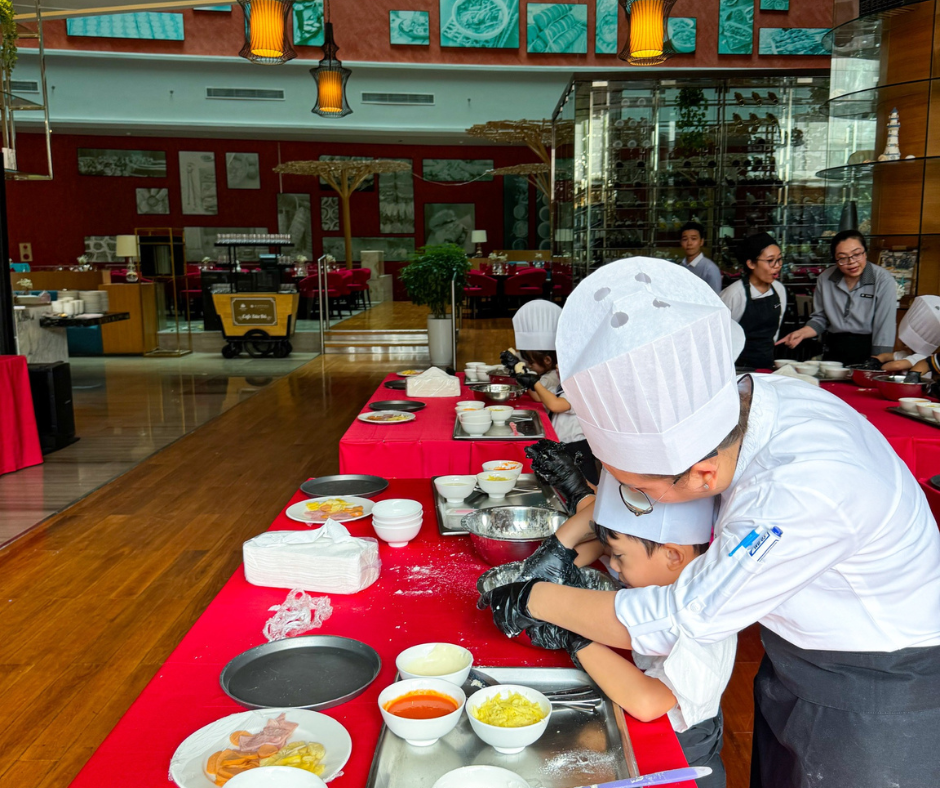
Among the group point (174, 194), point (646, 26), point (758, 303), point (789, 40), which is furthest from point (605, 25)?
point (758, 303)

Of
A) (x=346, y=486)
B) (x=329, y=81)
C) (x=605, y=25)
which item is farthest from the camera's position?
(x=605, y=25)

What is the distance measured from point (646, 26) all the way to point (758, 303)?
187 cm

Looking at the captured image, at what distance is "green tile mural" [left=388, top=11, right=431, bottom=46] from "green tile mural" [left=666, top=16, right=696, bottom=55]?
4.19 metres

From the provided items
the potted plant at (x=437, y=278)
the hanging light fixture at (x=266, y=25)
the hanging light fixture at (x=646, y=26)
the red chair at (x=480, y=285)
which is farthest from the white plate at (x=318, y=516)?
the red chair at (x=480, y=285)

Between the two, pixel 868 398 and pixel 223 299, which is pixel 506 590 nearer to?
pixel 868 398

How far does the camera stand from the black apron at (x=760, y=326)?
4812 millimetres

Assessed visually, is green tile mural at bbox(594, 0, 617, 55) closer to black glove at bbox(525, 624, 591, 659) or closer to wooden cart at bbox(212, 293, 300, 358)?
wooden cart at bbox(212, 293, 300, 358)

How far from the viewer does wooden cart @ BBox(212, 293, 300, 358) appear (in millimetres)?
10945

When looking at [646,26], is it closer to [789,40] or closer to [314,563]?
[314,563]

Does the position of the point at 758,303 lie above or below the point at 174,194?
below

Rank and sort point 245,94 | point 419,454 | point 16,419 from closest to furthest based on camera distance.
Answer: point 419,454 < point 16,419 < point 245,94

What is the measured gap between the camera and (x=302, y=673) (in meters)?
1.31

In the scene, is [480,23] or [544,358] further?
[480,23]

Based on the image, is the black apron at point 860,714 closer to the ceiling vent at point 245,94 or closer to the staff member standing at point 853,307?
the staff member standing at point 853,307
